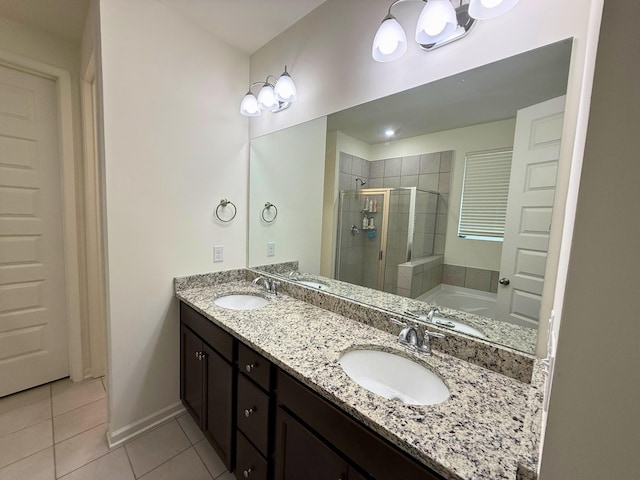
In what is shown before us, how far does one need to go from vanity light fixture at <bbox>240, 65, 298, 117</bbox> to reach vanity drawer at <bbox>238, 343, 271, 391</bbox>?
1431mm

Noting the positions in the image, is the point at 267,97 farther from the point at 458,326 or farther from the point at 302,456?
the point at 302,456

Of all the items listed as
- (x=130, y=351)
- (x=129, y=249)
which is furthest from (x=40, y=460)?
(x=129, y=249)

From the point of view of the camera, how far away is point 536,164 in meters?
0.91

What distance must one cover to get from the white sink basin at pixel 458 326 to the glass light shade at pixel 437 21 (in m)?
1.13

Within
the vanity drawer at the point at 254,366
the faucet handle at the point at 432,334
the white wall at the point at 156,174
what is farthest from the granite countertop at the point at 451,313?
the white wall at the point at 156,174

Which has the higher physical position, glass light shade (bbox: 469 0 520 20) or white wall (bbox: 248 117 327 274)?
glass light shade (bbox: 469 0 520 20)

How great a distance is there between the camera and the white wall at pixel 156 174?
4.68ft

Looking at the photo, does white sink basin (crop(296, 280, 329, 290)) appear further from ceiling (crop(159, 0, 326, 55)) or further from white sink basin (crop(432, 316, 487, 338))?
ceiling (crop(159, 0, 326, 55))

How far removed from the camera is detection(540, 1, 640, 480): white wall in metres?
0.32

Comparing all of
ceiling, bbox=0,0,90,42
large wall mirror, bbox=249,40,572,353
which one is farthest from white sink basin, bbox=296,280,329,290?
ceiling, bbox=0,0,90,42

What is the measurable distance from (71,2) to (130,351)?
2.08 m

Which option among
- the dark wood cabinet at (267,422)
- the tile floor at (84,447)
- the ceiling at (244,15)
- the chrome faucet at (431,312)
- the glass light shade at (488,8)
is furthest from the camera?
the ceiling at (244,15)

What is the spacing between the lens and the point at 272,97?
1.67m

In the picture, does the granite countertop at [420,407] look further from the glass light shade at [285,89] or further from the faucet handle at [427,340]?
the glass light shade at [285,89]
